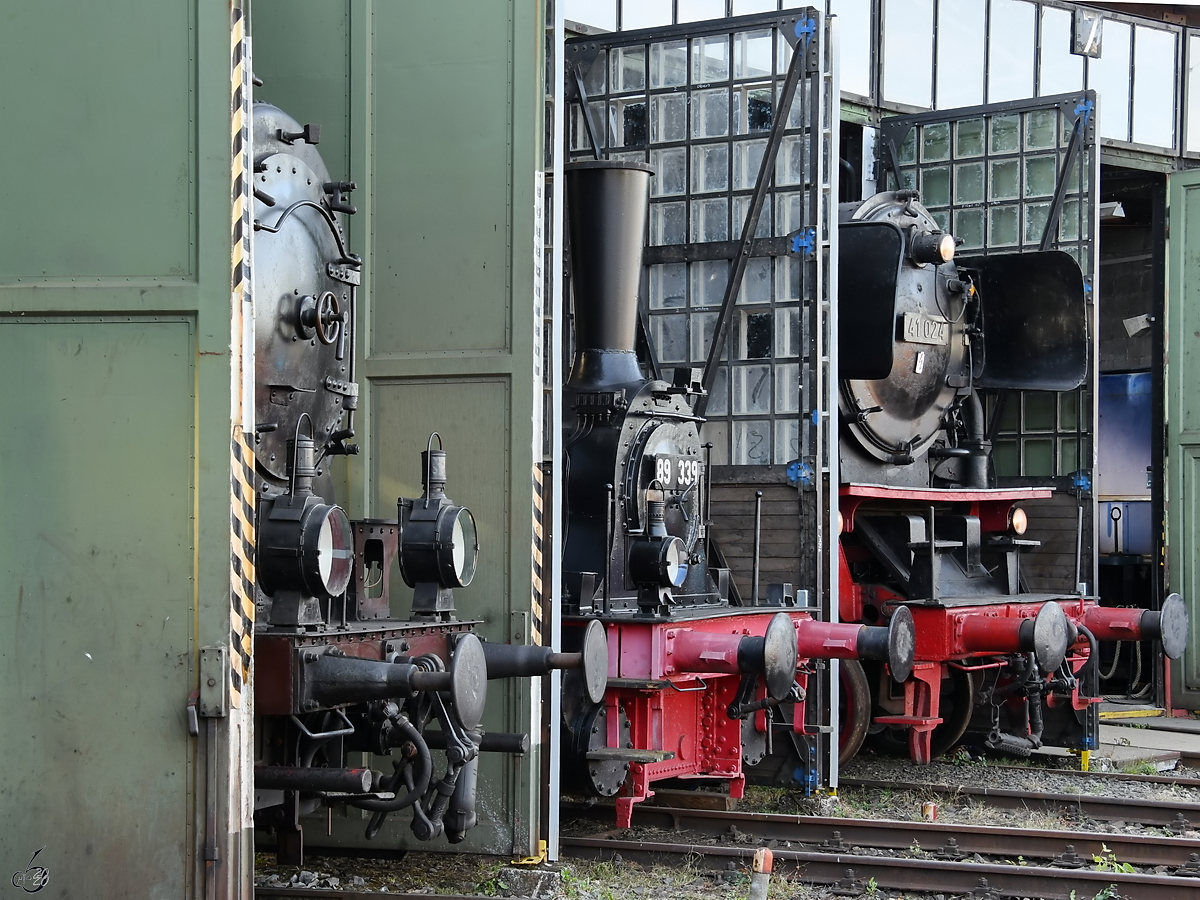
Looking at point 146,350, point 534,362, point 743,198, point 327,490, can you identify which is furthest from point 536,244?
point 743,198

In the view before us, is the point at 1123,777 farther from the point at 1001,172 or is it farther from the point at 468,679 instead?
the point at 468,679

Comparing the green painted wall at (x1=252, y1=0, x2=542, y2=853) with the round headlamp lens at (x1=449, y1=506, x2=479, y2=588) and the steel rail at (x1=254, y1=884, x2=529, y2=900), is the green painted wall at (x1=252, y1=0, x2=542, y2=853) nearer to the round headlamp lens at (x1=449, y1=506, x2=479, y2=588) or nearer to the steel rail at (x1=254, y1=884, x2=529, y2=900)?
the round headlamp lens at (x1=449, y1=506, x2=479, y2=588)

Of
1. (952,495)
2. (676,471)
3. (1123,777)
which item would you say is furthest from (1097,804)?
(676,471)

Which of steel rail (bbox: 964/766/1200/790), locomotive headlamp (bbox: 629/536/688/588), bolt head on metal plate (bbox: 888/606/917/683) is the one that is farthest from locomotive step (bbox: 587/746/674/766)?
steel rail (bbox: 964/766/1200/790)

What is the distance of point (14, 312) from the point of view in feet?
16.4

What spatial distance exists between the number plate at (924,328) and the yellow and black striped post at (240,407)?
5974mm

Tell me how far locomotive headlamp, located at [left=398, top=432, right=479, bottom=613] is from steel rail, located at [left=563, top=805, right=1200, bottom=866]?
265 cm

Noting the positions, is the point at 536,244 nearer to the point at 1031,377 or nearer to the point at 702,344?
the point at 702,344

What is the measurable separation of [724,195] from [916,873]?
439cm

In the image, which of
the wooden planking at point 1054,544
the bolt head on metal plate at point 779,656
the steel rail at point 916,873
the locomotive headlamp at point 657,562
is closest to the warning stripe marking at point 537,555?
the locomotive headlamp at point 657,562

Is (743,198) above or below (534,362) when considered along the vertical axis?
above

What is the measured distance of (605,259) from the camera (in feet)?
26.5

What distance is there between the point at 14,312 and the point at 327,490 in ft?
6.07

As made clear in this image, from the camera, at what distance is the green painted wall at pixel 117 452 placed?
485 centimetres
